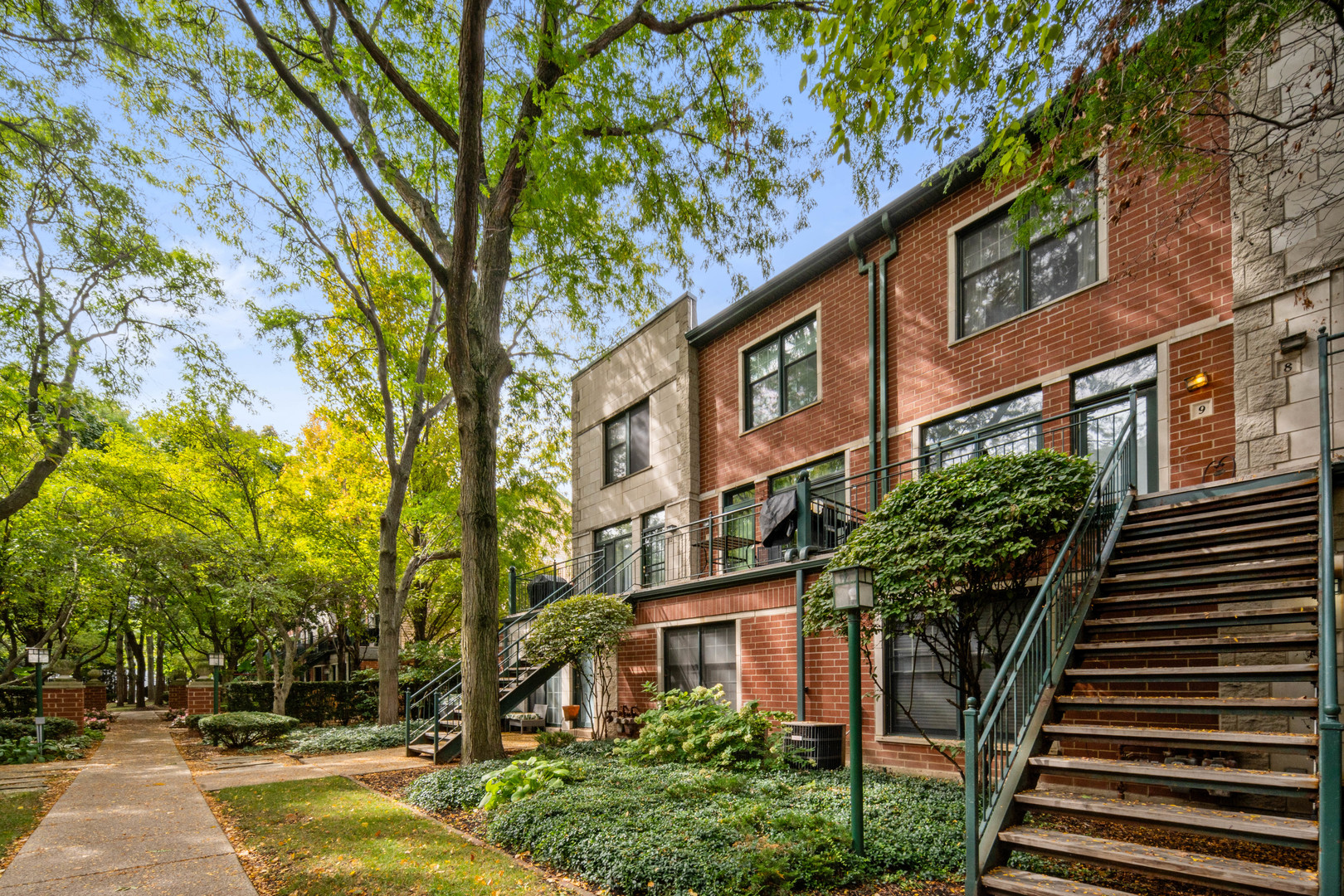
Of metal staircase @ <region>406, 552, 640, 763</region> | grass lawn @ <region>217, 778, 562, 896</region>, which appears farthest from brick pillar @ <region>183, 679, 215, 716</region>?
grass lawn @ <region>217, 778, 562, 896</region>

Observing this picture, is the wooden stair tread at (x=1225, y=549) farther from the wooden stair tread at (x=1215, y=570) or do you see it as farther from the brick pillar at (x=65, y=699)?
the brick pillar at (x=65, y=699)

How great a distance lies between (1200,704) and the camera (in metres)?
4.73

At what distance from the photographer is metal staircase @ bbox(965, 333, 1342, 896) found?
390 cm

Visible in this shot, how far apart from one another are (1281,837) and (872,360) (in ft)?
26.9

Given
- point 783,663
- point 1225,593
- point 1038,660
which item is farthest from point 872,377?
point 1225,593

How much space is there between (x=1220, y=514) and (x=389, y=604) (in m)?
14.9

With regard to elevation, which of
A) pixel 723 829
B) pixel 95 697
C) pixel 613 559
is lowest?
pixel 95 697

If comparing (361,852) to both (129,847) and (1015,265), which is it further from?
(1015,265)

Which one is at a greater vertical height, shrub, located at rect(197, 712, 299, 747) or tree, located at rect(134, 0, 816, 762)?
tree, located at rect(134, 0, 816, 762)

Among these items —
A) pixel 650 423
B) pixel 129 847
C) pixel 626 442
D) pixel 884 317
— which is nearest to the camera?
pixel 129 847

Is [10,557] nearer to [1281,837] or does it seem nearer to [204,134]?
[204,134]

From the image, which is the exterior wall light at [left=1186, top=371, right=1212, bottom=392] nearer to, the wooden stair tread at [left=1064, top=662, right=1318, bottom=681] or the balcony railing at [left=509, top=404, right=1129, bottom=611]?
the balcony railing at [left=509, top=404, right=1129, bottom=611]

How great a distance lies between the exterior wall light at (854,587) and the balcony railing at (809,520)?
2.86m

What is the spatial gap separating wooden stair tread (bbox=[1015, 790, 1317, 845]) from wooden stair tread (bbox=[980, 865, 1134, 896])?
41cm
